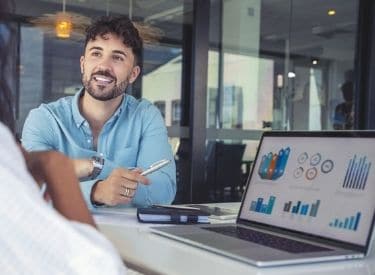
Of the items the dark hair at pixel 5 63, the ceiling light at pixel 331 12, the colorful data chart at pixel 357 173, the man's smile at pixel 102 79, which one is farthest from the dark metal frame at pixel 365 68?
the dark hair at pixel 5 63

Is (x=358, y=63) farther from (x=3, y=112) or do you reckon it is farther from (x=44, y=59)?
(x=3, y=112)

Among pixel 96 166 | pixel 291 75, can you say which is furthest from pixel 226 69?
pixel 96 166

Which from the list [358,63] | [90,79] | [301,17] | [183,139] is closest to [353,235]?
[90,79]

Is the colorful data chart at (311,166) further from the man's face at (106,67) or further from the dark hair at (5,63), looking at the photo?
the man's face at (106,67)

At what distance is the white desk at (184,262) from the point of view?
75cm

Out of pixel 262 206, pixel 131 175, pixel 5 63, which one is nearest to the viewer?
pixel 5 63

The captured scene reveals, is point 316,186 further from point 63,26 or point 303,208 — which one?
point 63,26

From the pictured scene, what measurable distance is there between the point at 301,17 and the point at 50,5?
2.82 m

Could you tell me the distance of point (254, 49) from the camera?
17.7 feet

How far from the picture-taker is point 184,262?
0.83 m

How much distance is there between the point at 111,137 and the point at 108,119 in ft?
0.26

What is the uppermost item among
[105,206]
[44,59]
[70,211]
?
[44,59]

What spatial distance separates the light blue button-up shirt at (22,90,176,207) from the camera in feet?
5.63

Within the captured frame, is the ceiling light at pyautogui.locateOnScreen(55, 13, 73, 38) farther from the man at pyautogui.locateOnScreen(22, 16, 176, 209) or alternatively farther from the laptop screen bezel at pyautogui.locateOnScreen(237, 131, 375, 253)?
the laptop screen bezel at pyautogui.locateOnScreen(237, 131, 375, 253)
